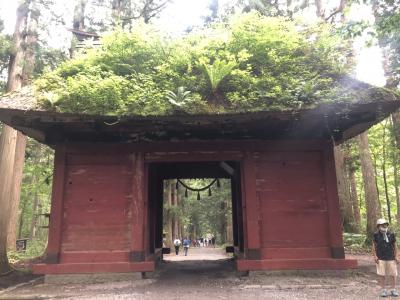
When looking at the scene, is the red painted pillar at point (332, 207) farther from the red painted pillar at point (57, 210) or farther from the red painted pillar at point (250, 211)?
the red painted pillar at point (57, 210)

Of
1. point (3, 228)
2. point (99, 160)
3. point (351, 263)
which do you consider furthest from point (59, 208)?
point (351, 263)

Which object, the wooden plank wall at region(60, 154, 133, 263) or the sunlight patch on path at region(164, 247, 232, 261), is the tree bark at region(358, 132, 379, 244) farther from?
the wooden plank wall at region(60, 154, 133, 263)

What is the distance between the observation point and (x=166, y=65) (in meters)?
9.23

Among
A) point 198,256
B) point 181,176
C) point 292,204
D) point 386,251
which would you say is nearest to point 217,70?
point 292,204

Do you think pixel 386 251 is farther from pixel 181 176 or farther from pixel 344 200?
pixel 344 200

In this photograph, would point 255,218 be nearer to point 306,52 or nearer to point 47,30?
point 306,52

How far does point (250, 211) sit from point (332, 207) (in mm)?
2278

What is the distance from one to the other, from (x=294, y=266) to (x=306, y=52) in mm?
6100

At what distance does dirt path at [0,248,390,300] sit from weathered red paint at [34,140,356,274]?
0.36 m

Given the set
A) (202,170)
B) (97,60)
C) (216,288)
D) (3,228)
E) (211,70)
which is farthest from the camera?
(202,170)

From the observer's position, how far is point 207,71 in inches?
347

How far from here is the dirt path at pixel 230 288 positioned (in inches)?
285

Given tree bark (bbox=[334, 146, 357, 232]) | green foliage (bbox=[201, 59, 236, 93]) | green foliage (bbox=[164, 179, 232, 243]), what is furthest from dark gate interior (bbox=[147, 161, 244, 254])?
green foliage (bbox=[164, 179, 232, 243])

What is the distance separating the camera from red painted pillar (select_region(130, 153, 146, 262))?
362 inches
